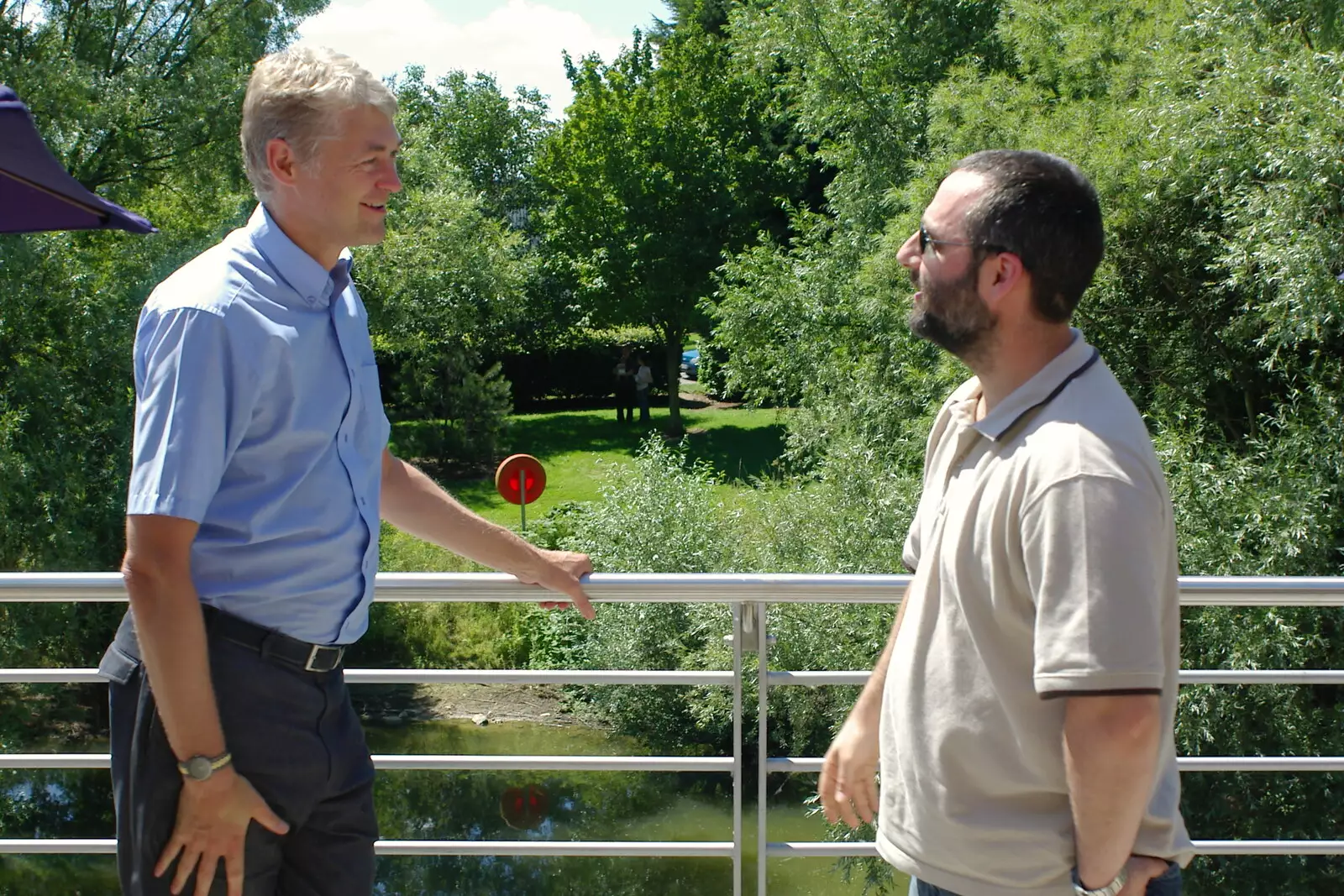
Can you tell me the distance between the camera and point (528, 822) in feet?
32.0

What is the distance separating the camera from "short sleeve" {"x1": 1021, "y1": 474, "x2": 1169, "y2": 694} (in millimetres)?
1222

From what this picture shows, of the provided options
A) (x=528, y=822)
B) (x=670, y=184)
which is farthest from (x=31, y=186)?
(x=670, y=184)

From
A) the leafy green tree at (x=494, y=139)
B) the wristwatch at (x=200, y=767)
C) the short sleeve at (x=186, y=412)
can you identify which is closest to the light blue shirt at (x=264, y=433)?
the short sleeve at (x=186, y=412)

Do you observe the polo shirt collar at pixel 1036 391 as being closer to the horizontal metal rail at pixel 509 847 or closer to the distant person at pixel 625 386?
the horizontal metal rail at pixel 509 847

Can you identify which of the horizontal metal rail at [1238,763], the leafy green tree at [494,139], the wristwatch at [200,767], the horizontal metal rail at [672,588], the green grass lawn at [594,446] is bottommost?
the green grass lawn at [594,446]

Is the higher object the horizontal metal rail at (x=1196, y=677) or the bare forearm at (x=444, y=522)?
the bare forearm at (x=444, y=522)

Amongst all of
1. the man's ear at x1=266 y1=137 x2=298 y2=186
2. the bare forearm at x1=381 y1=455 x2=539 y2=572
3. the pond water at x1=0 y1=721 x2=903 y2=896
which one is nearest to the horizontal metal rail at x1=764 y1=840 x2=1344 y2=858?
the bare forearm at x1=381 y1=455 x2=539 y2=572

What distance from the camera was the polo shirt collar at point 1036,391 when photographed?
136 cm

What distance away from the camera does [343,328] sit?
1.62 metres

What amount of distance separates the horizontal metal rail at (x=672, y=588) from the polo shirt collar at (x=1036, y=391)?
743mm

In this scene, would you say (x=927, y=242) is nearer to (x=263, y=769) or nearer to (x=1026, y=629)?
(x=1026, y=629)

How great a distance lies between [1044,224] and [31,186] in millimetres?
2994

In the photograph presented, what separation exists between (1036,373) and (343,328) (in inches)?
34.2

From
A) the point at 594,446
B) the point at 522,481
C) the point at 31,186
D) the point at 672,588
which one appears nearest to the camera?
the point at 672,588
